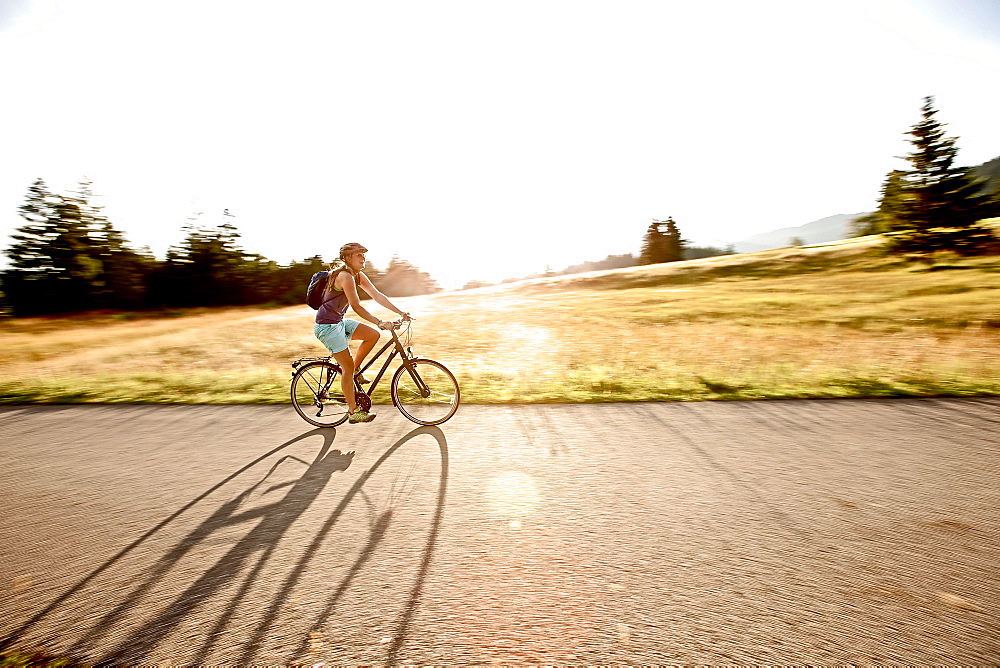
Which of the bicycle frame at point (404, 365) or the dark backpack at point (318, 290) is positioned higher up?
the dark backpack at point (318, 290)

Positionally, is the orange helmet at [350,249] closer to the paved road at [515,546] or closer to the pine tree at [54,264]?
the paved road at [515,546]

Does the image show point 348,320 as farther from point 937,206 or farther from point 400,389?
point 937,206

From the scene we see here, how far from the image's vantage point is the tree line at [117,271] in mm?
31016

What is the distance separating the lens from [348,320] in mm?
6133

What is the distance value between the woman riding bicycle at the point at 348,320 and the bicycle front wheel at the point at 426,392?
43 centimetres

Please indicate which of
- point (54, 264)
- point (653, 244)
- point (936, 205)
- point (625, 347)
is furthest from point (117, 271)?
point (653, 244)

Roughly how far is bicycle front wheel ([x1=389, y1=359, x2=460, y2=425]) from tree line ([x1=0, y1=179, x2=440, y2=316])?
3447cm

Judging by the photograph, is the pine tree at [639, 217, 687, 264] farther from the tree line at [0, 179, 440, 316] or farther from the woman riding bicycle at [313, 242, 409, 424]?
the woman riding bicycle at [313, 242, 409, 424]

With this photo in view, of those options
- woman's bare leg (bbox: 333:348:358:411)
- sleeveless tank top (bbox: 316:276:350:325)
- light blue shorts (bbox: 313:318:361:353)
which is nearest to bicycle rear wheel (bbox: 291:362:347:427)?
woman's bare leg (bbox: 333:348:358:411)

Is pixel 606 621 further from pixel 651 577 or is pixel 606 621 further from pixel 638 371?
pixel 638 371

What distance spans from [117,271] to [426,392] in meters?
36.1

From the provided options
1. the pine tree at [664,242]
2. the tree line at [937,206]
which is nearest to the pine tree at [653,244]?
the pine tree at [664,242]

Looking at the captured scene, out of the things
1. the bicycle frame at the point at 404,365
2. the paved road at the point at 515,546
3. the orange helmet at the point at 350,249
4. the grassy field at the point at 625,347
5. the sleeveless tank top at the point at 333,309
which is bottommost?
the grassy field at the point at 625,347

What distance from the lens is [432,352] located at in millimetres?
13891
